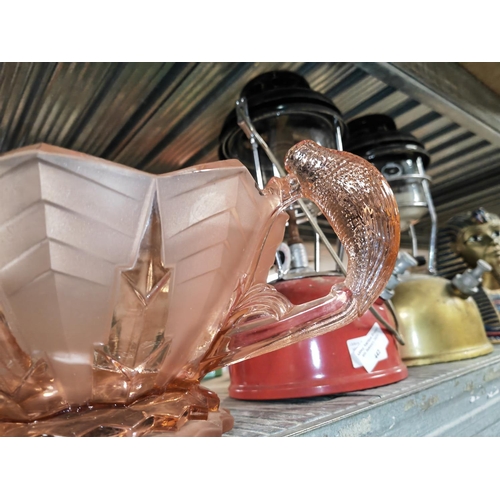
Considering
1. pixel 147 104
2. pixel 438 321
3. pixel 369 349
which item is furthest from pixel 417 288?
pixel 147 104

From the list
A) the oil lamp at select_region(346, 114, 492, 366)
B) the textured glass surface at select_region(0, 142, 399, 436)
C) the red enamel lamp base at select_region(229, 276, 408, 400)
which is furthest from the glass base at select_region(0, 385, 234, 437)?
the oil lamp at select_region(346, 114, 492, 366)

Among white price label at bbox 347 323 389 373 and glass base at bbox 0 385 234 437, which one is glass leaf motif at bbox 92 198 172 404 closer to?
glass base at bbox 0 385 234 437

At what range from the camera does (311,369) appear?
41 centimetres

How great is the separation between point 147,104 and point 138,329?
0.42 m

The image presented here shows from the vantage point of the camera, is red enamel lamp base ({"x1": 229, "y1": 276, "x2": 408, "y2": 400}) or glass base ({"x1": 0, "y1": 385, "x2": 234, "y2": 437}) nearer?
glass base ({"x1": 0, "y1": 385, "x2": 234, "y2": 437})

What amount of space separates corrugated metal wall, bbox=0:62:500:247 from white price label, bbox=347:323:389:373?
380 mm

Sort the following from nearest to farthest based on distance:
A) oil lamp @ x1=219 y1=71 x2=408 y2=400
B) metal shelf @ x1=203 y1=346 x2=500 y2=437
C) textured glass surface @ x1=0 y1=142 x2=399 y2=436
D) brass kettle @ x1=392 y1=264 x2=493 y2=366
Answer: textured glass surface @ x1=0 y1=142 x2=399 y2=436 < metal shelf @ x1=203 y1=346 x2=500 y2=437 < oil lamp @ x1=219 y1=71 x2=408 y2=400 < brass kettle @ x1=392 y1=264 x2=493 y2=366

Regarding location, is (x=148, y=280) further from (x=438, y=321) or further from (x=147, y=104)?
(x=438, y=321)

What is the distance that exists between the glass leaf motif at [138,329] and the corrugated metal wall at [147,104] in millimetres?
358

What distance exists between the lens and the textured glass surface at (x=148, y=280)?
0.18 metres

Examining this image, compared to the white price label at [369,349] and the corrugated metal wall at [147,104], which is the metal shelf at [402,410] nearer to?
the white price label at [369,349]

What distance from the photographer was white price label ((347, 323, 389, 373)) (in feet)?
1.38

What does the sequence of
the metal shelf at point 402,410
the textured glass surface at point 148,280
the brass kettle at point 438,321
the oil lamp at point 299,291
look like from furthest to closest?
the brass kettle at point 438,321 → the oil lamp at point 299,291 → the metal shelf at point 402,410 → the textured glass surface at point 148,280

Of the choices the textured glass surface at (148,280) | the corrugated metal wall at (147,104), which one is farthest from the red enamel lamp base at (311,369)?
the corrugated metal wall at (147,104)
